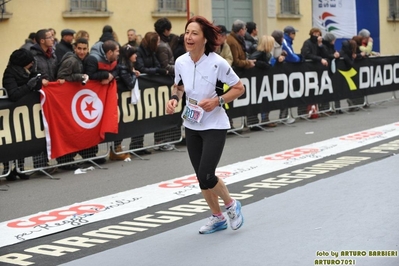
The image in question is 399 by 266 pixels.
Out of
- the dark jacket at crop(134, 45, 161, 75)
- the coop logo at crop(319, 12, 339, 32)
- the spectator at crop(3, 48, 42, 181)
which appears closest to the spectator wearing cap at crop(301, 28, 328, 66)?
the dark jacket at crop(134, 45, 161, 75)

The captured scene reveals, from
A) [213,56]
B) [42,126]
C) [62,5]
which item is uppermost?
[62,5]

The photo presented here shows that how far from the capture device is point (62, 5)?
64.6ft

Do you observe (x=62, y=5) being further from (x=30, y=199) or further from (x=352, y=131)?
(x=30, y=199)

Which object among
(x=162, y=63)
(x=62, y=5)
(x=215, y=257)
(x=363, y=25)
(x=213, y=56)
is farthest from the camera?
(x=363, y=25)

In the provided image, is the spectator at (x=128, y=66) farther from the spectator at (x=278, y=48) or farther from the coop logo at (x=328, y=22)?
the coop logo at (x=328, y=22)

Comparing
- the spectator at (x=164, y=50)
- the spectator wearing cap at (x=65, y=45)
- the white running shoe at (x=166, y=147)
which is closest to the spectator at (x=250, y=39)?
the spectator at (x=164, y=50)

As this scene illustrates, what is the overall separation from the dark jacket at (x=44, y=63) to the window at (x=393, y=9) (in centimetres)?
2291

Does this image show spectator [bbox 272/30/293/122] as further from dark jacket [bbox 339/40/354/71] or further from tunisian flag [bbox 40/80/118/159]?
tunisian flag [bbox 40/80/118/159]

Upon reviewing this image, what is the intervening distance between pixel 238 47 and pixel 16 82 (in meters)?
5.15

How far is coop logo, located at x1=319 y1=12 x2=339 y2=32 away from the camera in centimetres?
Answer: 2631

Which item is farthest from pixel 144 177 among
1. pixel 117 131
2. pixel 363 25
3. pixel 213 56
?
pixel 363 25

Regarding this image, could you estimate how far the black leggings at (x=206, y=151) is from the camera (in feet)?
23.8

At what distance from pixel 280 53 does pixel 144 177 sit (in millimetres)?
6207

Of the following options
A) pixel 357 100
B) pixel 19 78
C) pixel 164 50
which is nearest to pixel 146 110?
pixel 164 50
